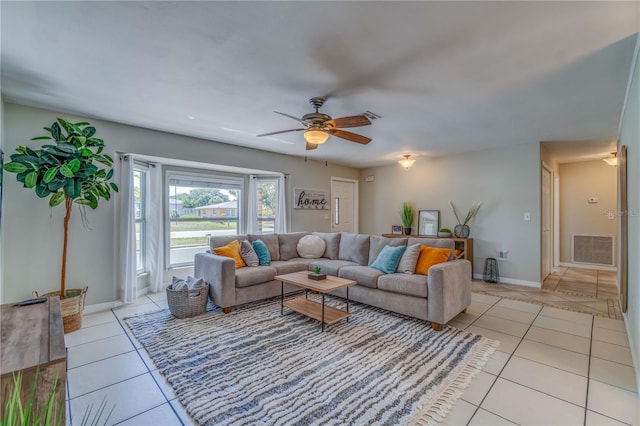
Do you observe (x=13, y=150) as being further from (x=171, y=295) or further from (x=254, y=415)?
(x=254, y=415)

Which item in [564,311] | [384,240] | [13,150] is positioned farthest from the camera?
[384,240]

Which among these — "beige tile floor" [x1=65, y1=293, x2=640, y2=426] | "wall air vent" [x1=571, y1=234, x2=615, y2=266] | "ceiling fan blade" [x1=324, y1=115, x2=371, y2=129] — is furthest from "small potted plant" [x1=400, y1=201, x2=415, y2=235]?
"ceiling fan blade" [x1=324, y1=115, x2=371, y2=129]

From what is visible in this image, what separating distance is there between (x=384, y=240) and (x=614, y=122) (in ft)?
10.7

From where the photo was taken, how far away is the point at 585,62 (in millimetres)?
2234

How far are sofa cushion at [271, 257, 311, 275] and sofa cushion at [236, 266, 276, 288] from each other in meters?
0.14

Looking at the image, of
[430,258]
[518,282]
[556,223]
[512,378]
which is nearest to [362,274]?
[430,258]

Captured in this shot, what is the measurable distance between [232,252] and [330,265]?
140cm

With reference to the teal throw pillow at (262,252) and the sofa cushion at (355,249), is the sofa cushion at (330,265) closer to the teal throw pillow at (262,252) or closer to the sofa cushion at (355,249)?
the sofa cushion at (355,249)

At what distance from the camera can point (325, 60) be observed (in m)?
2.20

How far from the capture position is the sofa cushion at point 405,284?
306 centimetres

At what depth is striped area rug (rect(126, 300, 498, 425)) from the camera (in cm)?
178

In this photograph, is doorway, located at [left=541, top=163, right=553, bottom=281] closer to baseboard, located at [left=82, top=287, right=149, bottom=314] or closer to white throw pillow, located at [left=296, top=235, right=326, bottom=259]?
white throw pillow, located at [left=296, top=235, right=326, bottom=259]

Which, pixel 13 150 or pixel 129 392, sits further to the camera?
pixel 13 150

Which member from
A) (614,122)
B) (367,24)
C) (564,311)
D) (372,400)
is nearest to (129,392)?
(372,400)
